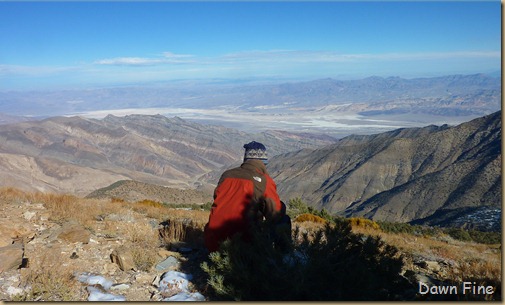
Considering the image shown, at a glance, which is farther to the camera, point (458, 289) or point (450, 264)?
point (450, 264)

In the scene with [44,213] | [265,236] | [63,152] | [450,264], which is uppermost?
[265,236]

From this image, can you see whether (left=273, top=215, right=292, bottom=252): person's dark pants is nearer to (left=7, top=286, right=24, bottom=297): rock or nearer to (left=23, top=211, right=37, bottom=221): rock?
(left=7, top=286, right=24, bottom=297): rock

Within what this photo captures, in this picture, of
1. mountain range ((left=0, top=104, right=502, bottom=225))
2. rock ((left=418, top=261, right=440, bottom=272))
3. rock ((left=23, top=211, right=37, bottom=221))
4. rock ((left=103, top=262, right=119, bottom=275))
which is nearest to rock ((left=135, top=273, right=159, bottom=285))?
rock ((left=103, top=262, right=119, bottom=275))

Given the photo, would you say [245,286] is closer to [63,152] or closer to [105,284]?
[105,284]

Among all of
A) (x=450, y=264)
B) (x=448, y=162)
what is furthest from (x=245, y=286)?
(x=448, y=162)

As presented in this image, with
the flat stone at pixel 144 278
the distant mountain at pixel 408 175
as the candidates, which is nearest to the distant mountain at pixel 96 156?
the distant mountain at pixel 408 175
